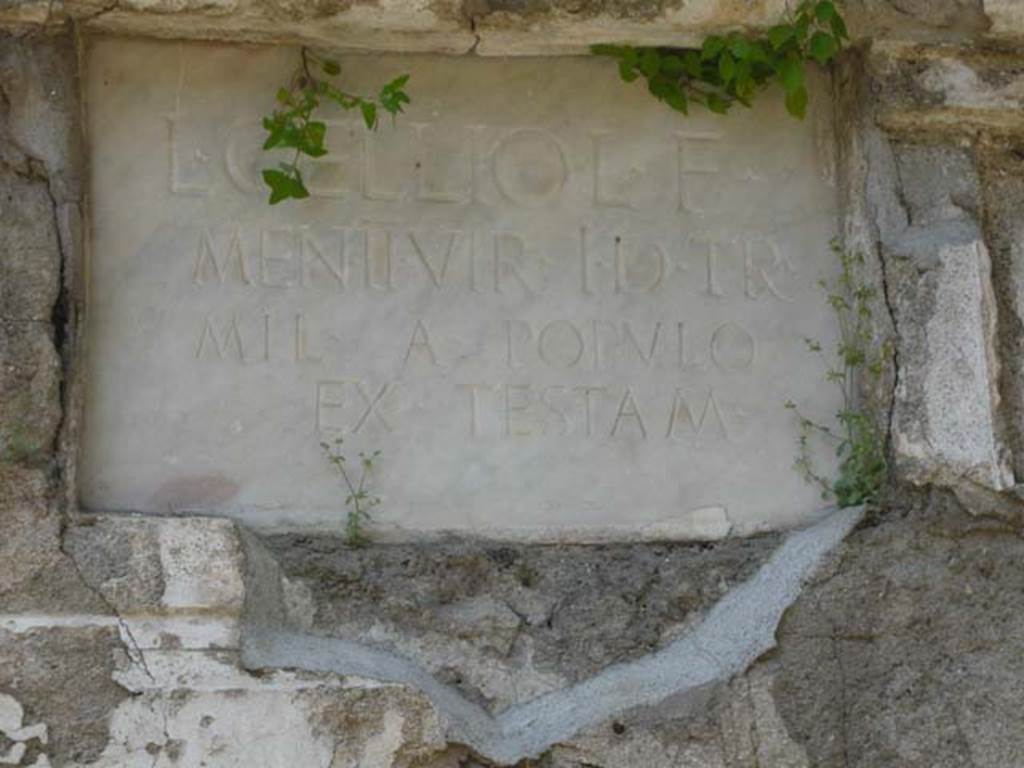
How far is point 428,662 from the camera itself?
3598 mm

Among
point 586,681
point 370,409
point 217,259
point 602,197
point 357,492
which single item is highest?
point 602,197

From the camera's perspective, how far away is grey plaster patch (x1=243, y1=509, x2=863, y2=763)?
3.46 meters

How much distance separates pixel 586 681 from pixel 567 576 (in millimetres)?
198

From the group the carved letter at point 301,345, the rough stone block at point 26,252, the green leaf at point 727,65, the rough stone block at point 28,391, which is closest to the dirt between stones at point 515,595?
the carved letter at point 301,345

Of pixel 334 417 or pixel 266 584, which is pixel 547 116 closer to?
pixel 334 417

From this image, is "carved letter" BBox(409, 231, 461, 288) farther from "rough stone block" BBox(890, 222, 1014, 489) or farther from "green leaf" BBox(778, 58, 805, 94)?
"rough stone block" BBox(890, 222, 1014, 489)

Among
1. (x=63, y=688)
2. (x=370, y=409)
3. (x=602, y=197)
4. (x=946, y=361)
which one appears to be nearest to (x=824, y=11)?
(x=602, y=197)

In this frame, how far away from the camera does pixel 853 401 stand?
388 centimetres

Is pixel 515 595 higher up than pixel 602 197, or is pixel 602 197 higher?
pixel 602 197

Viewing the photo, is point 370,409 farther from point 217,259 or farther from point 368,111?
point 368,111

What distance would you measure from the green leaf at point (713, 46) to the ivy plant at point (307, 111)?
518 mm

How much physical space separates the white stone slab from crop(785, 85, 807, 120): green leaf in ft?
0.33

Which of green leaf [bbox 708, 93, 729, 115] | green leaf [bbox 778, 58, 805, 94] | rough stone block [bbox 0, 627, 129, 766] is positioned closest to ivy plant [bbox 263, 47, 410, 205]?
green leaf [bbox 708, 93, 729, 115]

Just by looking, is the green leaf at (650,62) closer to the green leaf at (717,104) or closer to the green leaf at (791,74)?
the green leaf at (717,104)
